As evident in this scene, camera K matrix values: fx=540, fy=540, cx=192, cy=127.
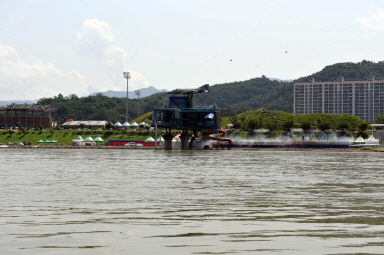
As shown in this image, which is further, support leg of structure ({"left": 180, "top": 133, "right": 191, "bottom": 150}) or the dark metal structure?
support leg of structure ({"left": 180, "top": 133, "right": 191, "bottom": 150})

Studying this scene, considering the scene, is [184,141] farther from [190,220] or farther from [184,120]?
[190,220]

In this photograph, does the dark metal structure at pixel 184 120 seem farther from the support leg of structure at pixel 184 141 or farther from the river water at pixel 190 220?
the river water at pixel 190 220

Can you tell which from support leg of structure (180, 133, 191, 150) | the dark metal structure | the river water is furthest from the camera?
support leg of structure (180, 133, 191, 150)

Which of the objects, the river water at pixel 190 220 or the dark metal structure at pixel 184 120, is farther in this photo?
the dark metal structure at pixel 184 120

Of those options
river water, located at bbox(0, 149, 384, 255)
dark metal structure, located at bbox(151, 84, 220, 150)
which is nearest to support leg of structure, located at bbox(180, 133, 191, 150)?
dark metal structure, located at bbox(151, 84, 220, 150)

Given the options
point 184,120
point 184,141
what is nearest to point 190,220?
point 184,120

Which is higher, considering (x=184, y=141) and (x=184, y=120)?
(x=184, y=120)

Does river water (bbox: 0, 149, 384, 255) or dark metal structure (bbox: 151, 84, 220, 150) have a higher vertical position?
dark metal structure (bbox: 151, 84, 220, 150)

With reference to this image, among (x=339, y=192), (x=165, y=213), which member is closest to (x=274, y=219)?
(x=165, y=213)

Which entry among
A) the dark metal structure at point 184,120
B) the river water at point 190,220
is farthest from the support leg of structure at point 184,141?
the river water at point 190,220

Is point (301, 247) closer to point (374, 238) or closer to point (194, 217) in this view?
point (374, 238)

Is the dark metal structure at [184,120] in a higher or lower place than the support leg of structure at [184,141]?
higher

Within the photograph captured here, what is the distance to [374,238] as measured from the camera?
17.1m

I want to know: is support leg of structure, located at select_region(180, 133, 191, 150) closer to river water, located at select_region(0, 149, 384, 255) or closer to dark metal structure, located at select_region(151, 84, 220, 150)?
dark metal structure, located at select_region(151, 84, 220, 150)
